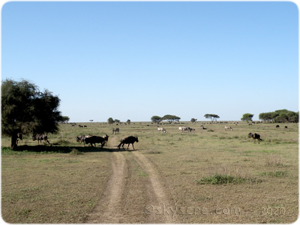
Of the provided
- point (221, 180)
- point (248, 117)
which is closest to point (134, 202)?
point (221, 180)

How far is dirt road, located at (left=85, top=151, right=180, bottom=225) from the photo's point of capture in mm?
8492

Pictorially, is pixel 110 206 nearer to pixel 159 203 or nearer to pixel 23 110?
pixel 159 203

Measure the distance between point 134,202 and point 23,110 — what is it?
907 inches

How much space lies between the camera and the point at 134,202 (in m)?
10.2

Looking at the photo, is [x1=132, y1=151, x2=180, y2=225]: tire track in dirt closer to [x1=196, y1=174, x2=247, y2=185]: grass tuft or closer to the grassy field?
the grassy field

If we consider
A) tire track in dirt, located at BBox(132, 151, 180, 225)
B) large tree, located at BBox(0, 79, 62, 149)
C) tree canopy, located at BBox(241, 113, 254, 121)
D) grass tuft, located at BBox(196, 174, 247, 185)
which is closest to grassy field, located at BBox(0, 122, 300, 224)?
grass tuft, located at BBox(196, 174, 247, 185)

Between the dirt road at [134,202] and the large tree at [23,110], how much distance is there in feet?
54.8

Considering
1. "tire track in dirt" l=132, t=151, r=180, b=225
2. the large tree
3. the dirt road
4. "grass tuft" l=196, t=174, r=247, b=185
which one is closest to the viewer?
"tire track in dirt" l=132, t=151, r=180, b=225

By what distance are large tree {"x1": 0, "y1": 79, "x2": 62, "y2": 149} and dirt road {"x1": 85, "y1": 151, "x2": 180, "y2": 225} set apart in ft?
54.8

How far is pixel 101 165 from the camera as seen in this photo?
19109 millimetres

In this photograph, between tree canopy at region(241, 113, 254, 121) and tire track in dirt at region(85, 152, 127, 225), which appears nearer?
tire track in dirt at region(85, 152, 127, 225)

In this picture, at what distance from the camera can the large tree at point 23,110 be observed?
2792cm

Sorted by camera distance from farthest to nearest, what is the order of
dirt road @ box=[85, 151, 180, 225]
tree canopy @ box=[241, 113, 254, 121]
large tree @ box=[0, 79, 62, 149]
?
tree canopy @ box=[241, 113, 254, 121] < large tree @ box=[0, 79, 62, 149] < dirt road @ box=[85, 151, 180, 225]

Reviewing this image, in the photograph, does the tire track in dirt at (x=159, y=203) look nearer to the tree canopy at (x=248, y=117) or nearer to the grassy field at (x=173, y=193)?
the grassy field at (x=173, y=193)
